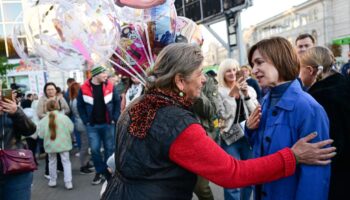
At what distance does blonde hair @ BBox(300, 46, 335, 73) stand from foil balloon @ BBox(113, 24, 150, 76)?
173 centimetres

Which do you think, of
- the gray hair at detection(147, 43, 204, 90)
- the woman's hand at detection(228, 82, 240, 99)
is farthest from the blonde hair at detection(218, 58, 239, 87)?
the gray hair at detection(147, 43, 204, 90)

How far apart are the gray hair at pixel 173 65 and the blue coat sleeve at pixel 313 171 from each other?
0.63 metres

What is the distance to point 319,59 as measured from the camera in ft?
7.30

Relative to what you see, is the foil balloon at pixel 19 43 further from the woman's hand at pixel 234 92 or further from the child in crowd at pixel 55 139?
the child in crowd at pixel 55 139

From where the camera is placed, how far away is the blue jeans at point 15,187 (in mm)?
2766

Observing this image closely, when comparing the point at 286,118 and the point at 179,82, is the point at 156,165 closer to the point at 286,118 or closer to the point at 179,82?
the point at 179,82

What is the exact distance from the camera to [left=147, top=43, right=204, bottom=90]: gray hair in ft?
5.06

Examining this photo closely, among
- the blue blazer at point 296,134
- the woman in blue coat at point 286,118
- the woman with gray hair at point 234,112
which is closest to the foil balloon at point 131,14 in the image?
the woman with gray hair at point 234,112

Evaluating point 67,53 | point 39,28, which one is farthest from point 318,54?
point 39,28

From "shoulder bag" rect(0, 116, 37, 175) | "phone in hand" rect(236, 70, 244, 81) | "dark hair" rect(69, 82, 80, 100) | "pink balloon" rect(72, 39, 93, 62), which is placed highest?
"pink balloon" rect(72, 39, 93, 62)

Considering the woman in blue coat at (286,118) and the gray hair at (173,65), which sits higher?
the gray hair at (173,65)

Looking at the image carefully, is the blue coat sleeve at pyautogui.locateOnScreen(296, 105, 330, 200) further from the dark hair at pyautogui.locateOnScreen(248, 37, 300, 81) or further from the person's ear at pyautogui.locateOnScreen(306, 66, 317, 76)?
the person's ear at pyautogui.locateOnScreen(306, 66, 317, 76)

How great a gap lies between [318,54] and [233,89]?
5.41ft

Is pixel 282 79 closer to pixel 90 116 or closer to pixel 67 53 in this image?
pixel 67 53
